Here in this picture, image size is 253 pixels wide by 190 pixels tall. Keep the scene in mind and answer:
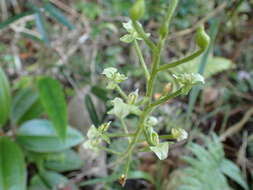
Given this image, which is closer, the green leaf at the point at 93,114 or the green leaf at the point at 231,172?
the green leaf at the point at 93,114

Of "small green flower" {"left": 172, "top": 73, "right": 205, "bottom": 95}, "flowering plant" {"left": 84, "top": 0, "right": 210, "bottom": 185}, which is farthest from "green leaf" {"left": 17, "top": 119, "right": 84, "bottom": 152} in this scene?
"small green flower" {"left": 172, "top": 73, "right": 205, "bottom": 95}

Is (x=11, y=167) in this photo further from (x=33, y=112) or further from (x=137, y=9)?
(x=137, y=9)

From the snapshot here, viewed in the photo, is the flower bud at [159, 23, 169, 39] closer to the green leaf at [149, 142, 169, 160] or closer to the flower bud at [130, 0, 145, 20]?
the flower bud at [130, 0, 145, 20]

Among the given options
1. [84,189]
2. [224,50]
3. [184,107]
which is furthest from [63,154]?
[224,50]

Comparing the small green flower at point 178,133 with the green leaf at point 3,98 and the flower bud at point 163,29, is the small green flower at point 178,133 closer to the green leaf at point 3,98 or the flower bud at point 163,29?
the flower bud at point 163,29

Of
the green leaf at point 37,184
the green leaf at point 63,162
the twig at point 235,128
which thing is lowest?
the twig at point 235,128

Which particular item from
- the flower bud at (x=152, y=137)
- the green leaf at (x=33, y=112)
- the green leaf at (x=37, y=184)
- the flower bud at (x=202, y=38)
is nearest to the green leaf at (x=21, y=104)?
the green leaf at (x=33, y=112)

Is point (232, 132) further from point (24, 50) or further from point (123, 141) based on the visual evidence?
point (24, 50)

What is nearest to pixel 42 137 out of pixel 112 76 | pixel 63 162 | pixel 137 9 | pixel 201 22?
pixel 63 162
